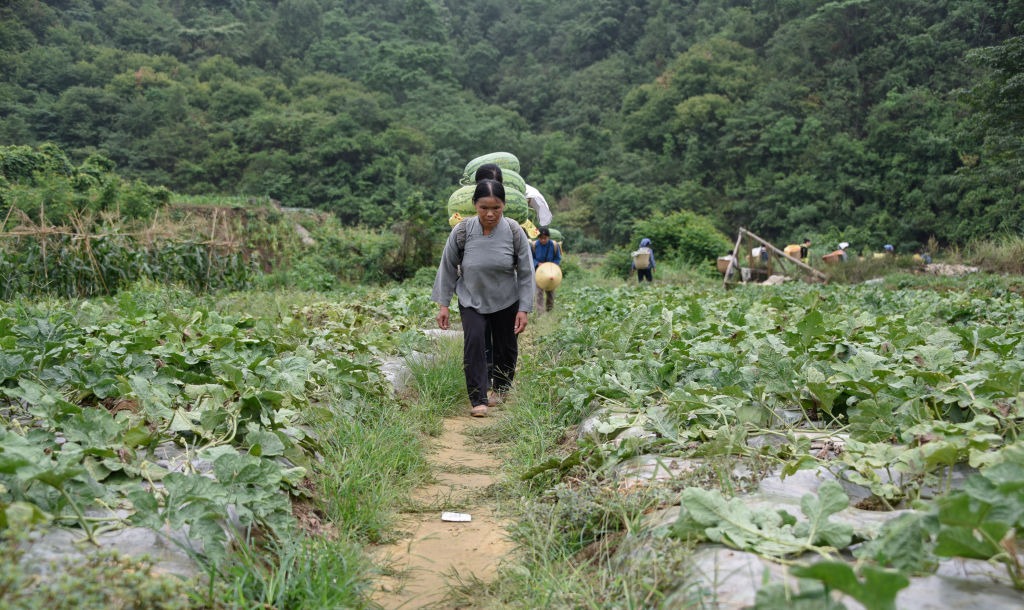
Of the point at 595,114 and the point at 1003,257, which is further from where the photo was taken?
the point at 595,114

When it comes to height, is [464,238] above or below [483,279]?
above

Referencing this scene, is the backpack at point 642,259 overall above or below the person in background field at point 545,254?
below

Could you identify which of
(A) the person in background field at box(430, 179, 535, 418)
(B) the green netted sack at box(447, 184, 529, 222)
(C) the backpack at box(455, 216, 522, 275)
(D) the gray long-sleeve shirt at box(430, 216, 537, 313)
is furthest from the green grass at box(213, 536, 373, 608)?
(B) the green netted sack at box(447, 184, 529, 222)

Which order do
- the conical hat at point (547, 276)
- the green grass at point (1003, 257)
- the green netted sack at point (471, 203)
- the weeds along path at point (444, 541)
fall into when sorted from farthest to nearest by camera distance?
1. the green grass at point (1003, 257)
2. the conical hat at point (547, 276)
3. the green netted sack at point (471, 203)
4. the weeds along path at point (444, 541)

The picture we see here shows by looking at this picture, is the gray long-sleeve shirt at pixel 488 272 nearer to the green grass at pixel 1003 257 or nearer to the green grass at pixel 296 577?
the green grass at pixel 296 577

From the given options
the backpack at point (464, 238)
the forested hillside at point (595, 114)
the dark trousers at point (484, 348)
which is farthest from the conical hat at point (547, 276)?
the forested hillside at point (595, 114)

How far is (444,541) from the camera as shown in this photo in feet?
9.70

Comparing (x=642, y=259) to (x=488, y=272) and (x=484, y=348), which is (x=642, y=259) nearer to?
(x=488, y=272)

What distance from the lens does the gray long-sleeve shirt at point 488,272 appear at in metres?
5.31

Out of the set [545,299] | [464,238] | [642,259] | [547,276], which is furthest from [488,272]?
[642,259]

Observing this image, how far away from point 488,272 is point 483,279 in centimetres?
6

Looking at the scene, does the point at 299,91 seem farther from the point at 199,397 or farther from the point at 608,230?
the point at 199,397

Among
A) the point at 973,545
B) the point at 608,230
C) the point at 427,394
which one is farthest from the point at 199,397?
the point at 608,230

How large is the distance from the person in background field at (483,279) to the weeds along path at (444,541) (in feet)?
4.10
